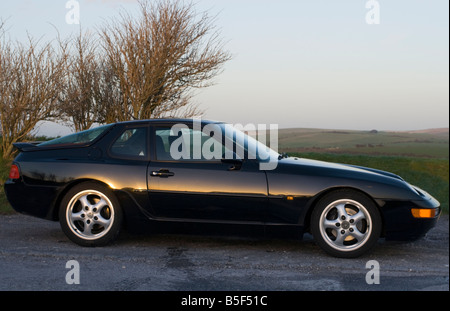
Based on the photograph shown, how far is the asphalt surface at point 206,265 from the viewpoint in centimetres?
514

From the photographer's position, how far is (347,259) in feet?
20.6

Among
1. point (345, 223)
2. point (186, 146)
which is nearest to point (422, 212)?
point (345, 223)

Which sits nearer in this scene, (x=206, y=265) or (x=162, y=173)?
(x=206, y=265)

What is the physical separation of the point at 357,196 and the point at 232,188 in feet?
4.45

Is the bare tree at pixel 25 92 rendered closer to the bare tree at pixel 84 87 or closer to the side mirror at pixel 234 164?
the bare tree at pixel 84 87

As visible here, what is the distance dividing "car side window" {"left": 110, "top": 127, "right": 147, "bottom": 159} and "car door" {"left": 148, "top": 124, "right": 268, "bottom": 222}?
227 millimetres

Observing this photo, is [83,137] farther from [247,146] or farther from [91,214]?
[247,146]

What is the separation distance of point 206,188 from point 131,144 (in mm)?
1107

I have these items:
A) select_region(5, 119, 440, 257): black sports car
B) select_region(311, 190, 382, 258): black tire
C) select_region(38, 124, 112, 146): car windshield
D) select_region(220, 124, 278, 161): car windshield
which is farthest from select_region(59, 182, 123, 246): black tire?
select_region(311, 190, 382, 258): black tire

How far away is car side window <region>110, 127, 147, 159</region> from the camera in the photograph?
6754 mm

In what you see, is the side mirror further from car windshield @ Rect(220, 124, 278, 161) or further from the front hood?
the front hood

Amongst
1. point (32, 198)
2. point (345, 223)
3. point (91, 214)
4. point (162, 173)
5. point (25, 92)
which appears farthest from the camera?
point (25, 92)

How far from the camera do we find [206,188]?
639 cm

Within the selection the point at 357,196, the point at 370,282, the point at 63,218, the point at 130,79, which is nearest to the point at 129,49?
the point at 130,79
